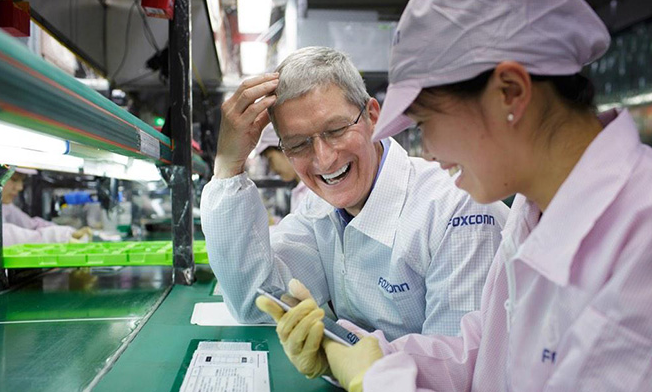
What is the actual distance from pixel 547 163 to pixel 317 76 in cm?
82

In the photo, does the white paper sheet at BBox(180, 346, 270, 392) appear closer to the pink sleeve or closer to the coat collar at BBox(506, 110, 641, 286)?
the pink sleeve

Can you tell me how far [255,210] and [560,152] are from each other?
1084 mm

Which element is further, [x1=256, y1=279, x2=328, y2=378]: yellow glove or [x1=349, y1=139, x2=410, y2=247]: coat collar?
[x1=349, y1=139, x2=410, y2=247]: coat collar

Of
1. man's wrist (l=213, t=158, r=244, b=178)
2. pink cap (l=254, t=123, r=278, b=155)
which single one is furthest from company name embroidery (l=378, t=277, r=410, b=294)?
pink cap (l=254, t=123, r=278, b=155)

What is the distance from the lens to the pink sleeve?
3.54ft

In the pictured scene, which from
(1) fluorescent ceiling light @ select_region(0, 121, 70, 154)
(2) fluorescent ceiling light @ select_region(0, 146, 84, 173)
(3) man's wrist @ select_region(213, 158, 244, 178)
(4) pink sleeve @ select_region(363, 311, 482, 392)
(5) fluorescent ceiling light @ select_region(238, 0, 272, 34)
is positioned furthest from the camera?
(5) fluorescent ceiling light @ select_region(238, 0, 272, 34)

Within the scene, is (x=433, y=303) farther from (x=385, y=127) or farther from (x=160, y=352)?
(x=160, y=352)

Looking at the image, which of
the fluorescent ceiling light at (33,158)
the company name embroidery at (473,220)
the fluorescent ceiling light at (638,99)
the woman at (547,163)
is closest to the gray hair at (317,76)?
the company name embroidery at (473,220)

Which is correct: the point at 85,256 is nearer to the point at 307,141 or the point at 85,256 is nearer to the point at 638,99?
the point at 307,141

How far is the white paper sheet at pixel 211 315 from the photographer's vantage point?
5.38 feet

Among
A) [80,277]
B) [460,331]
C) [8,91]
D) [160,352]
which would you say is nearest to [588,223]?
[460,331]

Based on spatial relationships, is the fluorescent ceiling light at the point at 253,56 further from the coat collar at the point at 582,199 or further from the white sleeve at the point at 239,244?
the coat collar at the point at 582,199

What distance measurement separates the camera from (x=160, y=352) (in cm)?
131

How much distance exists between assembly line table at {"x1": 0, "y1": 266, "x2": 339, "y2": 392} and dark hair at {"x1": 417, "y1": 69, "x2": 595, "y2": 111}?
72 centimetres
